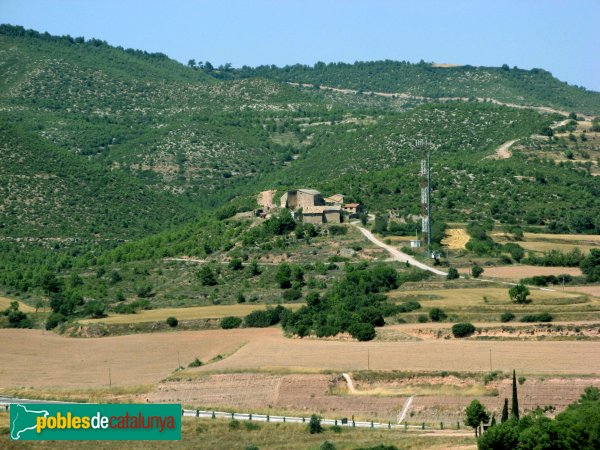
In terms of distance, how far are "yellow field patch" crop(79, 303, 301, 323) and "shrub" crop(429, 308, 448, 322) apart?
456 inches

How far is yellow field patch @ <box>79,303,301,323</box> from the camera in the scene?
9462 centimetres

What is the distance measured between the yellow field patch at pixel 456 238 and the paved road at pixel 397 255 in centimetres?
399

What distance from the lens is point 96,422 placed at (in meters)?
52.7

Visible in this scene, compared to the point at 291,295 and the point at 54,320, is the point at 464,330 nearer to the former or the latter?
the point at 291,295

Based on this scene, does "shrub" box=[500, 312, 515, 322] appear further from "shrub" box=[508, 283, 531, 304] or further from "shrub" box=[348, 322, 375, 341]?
"shrub" box=[348, 322, 375, 341]

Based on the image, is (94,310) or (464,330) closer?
(464,330)

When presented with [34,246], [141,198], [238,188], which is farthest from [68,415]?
[238,188]

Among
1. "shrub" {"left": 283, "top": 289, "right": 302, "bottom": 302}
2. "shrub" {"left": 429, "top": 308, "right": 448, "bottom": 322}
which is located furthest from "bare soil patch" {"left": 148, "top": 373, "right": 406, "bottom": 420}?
"shrub" {"left": 283, "top": 289, "right": 302, "bottom": 302}

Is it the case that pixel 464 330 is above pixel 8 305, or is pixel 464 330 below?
above

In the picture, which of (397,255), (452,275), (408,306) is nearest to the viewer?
(408,306)

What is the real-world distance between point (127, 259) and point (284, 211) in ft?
41.0

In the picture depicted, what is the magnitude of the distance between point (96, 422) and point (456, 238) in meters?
61.2

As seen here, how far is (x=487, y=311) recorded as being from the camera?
279 ft

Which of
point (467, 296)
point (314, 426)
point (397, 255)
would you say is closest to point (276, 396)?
point (314, 426)
